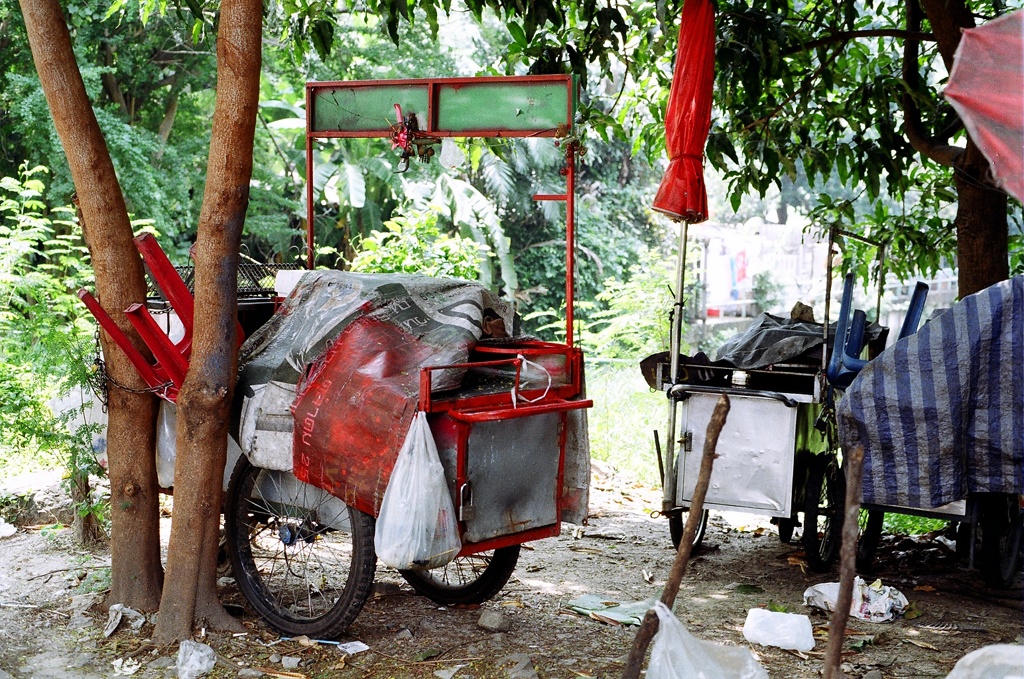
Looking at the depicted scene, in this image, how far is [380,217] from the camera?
17.8 metres

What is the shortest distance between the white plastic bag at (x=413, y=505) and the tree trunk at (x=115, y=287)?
1522mm

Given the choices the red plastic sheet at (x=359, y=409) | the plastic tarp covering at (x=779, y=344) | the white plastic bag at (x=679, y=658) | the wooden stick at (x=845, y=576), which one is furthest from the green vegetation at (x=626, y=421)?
the wooden stick at (x=845, y=576)

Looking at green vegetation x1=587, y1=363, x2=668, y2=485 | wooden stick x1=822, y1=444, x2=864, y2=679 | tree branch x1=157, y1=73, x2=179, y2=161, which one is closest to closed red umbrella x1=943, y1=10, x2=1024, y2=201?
wooden stick x1=822, y1=444, x2=864, y2=679

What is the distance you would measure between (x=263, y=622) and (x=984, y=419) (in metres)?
3.52

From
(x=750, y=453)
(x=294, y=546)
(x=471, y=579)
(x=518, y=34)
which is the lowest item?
(x=471, y=579)

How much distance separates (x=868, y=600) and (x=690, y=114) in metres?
2.71

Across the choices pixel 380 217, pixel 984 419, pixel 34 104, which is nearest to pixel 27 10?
pixel 984 419

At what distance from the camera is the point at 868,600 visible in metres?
5.16

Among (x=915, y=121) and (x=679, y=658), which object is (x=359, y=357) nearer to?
(x=679, y=658)

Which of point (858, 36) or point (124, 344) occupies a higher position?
point (858, 36)

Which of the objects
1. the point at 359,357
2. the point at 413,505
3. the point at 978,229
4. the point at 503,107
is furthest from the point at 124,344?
the point at 978,229

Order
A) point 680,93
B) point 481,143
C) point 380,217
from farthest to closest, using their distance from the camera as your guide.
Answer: point 380,217, point 481,143, point 680,93

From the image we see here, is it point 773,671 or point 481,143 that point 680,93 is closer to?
point 773,671

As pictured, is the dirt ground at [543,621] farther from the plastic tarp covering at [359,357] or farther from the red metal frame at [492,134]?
the red metal frame at [492,134]
